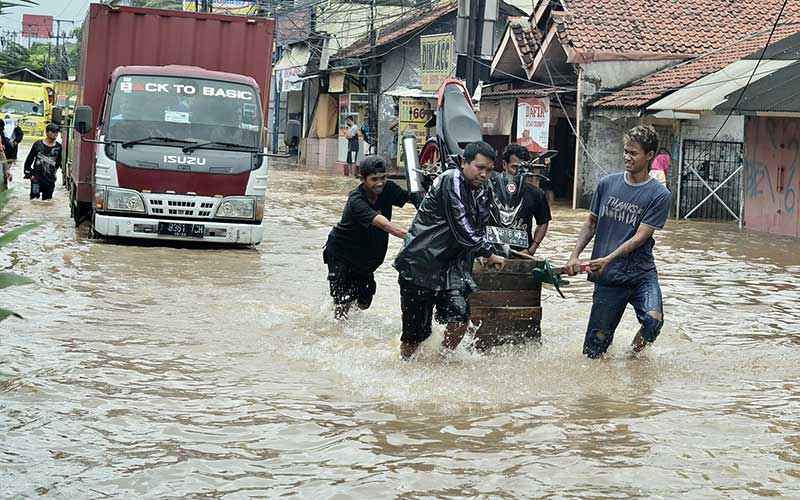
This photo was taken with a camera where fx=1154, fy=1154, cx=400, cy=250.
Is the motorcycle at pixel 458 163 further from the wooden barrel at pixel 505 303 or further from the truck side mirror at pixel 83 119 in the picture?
the truck side mirror at pixel 83 119

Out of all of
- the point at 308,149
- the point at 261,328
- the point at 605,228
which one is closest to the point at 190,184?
the point at 261,328

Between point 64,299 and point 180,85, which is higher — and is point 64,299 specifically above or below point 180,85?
below

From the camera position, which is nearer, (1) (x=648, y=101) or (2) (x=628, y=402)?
(2) (x=628, y=402)

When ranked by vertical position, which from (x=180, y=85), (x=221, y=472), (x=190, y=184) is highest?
(x=180, y=85)

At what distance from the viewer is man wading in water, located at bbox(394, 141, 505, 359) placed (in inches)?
292

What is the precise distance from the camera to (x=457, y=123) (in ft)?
36.4

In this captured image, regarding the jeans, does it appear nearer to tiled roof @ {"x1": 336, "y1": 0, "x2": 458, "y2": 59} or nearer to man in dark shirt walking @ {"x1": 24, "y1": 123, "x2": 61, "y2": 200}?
man in dark shirt walking @ {"x1": 24, "y1": 123, "x2": 61, "y2": 200}

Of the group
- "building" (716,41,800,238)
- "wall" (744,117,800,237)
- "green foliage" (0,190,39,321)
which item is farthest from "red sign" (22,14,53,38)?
"wall" (744,117,800,237)

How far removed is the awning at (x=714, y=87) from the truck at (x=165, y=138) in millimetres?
8911

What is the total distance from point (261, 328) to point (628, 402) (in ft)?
11.6

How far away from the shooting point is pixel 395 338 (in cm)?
927

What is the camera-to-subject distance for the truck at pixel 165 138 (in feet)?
45.5

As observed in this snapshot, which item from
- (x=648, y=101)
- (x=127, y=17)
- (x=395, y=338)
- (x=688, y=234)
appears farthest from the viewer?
(x=648, y=101)

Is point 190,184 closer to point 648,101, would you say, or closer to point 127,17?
point 127,17
